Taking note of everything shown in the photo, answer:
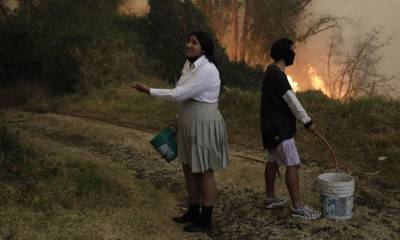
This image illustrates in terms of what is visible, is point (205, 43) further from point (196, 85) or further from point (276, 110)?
point (276, 110)

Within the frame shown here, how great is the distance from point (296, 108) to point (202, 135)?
2.76 ft

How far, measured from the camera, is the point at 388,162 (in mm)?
A: 6305

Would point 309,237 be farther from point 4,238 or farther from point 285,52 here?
point 4,238

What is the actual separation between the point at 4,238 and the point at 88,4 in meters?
11.2

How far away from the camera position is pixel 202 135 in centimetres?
407

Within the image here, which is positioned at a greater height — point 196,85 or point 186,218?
point 196,85

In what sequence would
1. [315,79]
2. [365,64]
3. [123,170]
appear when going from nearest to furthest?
1. [123,170]
2. [365,64]
3. [315,79]

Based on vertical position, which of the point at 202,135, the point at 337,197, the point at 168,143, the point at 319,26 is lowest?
the point at 337,197

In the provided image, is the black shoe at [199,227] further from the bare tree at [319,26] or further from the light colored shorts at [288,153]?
the bare tree at [319,26]

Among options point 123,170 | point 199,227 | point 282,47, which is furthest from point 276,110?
point 123,170

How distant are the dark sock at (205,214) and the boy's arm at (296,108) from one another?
109 centimetres

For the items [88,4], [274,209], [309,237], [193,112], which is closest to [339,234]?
[309,237]

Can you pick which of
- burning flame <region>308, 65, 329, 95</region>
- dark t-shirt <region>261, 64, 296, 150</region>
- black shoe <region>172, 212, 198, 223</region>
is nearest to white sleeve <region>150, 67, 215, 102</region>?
dark t-shirt <region>261, 64, 296, 150</region>

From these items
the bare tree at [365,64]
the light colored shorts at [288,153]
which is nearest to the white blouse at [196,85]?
the light colored shorts at [288,153]
